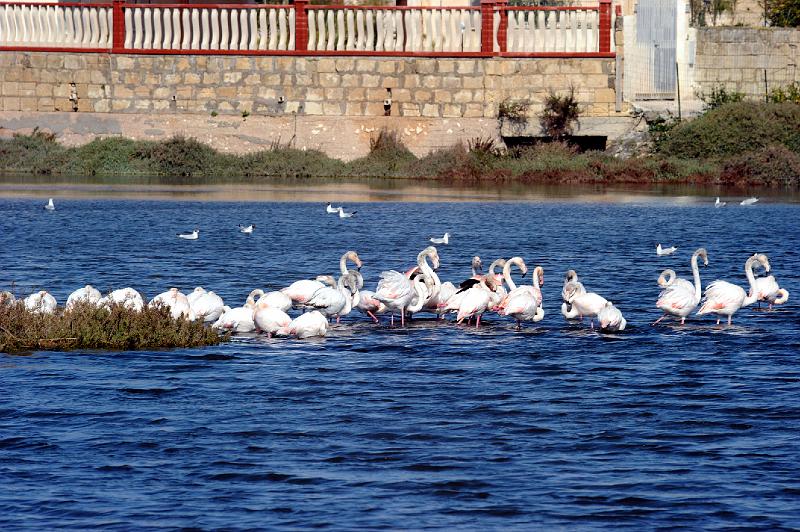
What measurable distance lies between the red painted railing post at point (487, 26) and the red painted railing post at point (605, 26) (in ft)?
8.93

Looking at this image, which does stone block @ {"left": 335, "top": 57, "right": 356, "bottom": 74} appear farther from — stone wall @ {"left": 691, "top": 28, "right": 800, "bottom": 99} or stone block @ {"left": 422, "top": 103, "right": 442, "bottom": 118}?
stone wall @ {"left": 691, "top": 28, "right": 800, "bottom": 99}

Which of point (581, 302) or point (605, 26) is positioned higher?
point (605, 26)

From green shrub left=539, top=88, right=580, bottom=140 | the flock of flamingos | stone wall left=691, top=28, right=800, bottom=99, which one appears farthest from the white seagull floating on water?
stone wall left=691, top=28, right=800, bottom=99

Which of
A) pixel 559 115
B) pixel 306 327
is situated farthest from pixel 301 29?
pixel 306 327

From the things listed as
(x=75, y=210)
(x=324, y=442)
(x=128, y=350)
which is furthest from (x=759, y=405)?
(x=75, y=210)

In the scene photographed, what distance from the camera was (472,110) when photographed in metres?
39.2

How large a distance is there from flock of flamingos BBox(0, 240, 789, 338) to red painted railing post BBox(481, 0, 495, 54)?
809 inches

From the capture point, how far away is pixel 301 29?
1558 inches

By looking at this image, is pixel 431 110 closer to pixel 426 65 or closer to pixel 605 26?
pixel 426 65

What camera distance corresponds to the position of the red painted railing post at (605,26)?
38.1 meters

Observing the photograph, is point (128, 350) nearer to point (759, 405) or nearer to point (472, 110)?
point (759, 405)

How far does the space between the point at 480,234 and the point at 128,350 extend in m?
12.7

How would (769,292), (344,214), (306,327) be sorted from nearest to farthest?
(306,327)
(769,292)
(344,214)

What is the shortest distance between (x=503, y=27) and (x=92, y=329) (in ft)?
81.3
